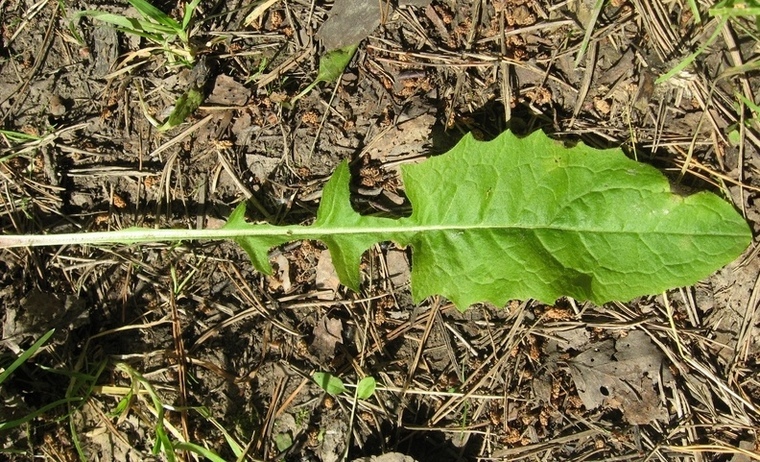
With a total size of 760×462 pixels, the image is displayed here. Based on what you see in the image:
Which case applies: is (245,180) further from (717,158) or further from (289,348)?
(717,158)

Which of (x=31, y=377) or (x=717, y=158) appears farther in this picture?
(x=31, y=377)

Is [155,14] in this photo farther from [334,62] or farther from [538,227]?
[538,227]

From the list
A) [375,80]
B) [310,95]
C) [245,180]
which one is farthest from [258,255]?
[375,80]

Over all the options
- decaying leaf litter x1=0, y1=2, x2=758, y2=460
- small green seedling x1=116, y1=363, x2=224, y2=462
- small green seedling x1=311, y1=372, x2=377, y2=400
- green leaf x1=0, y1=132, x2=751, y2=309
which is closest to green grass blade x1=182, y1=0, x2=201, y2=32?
decaying leaf litter x1=0, y1=2, x2=758, y2=460

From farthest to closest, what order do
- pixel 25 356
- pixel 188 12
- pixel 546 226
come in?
pixel 188 12 → pixel 25 356 → pixel 546 226

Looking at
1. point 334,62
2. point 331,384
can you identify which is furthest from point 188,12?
point 331,384

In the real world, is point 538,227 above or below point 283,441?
above

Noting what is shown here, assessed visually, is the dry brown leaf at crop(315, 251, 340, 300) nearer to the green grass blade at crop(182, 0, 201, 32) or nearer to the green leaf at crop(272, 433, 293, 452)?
the green leaf at crop(272, 433, 293, 452)
